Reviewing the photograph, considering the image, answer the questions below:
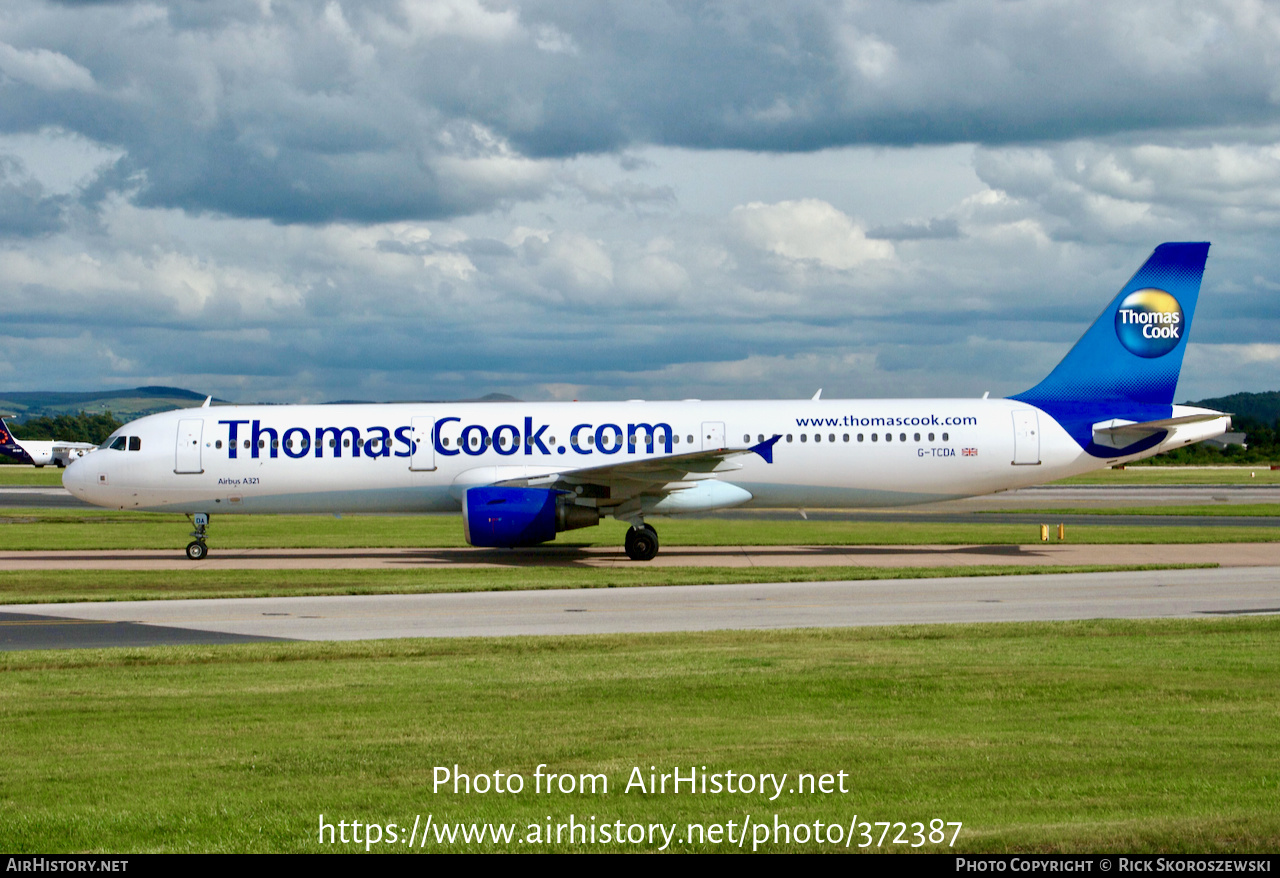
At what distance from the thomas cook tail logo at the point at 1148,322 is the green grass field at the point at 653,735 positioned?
54.9 feet

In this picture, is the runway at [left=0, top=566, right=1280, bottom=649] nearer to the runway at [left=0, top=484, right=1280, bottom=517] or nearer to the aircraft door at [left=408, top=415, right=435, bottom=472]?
the aircraft door at [left=408, top=415, right=435, bottom=472]

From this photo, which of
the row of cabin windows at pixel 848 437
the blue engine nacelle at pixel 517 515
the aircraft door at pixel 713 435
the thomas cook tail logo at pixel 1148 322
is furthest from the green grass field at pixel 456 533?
the thomas cook tail logo at pixel 1148 322

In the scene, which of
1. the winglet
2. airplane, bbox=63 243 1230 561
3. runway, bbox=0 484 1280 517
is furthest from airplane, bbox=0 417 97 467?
the winglet

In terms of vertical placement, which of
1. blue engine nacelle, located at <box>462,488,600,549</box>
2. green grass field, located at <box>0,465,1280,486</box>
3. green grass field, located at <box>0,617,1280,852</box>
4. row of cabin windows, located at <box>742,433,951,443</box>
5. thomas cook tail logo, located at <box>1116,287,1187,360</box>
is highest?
thomas cook tail logo, located at <box>1116,287,1187,360</box>

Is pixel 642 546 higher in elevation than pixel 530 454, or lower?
lower

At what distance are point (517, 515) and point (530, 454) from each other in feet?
9.21

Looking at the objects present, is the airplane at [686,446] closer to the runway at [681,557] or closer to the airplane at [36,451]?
the runway at [681,557]

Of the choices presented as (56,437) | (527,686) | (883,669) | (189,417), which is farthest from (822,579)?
(56,437)

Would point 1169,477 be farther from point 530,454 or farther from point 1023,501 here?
point 530,454

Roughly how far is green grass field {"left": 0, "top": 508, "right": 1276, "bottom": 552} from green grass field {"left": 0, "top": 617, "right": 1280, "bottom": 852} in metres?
17.9

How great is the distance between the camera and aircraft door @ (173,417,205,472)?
99.3 ft

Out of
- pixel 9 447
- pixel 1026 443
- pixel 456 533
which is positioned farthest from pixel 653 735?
pixel 9 447

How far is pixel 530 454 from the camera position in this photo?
30.3m

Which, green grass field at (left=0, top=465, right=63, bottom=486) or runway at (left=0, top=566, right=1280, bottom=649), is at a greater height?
green grass field at (left=0, top=465, right=63, bottom=486)
